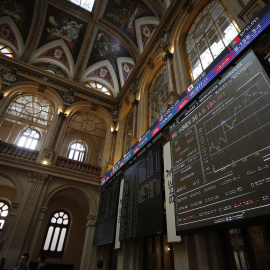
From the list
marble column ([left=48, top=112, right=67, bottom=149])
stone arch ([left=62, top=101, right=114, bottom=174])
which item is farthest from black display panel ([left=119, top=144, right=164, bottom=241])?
marble column ([left=48, top=112, right=67, bottom=149])

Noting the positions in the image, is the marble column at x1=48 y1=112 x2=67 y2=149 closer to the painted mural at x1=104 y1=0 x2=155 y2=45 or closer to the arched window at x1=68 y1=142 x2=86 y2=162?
→ the arched window at x1=68 y1=142 x2=86 y2=162

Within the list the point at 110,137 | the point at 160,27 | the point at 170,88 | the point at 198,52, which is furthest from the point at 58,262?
the point at 160,27

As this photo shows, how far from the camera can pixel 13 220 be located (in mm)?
6797

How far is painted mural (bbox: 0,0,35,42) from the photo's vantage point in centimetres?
1021

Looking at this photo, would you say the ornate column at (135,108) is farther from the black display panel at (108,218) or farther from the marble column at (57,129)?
the marble column at (57,129)

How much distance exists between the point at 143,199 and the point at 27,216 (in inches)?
198

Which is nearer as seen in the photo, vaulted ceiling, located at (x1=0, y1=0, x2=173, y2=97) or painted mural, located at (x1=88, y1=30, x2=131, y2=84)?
vaulted ceiling, located at (x1=0, y1=0, x2=173, y2=97)

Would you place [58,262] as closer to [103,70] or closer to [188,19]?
[103,70]

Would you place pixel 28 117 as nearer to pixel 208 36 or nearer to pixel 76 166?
pixel 76 166

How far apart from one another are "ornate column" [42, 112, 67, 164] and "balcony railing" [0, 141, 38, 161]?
17.4 inches

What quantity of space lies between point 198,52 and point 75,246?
10268 mm

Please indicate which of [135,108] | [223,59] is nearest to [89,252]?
[135,108]

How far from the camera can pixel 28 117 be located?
31.9 feet

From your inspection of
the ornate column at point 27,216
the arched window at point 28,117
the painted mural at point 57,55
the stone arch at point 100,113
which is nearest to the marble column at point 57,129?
the stone arch at point 100,113
